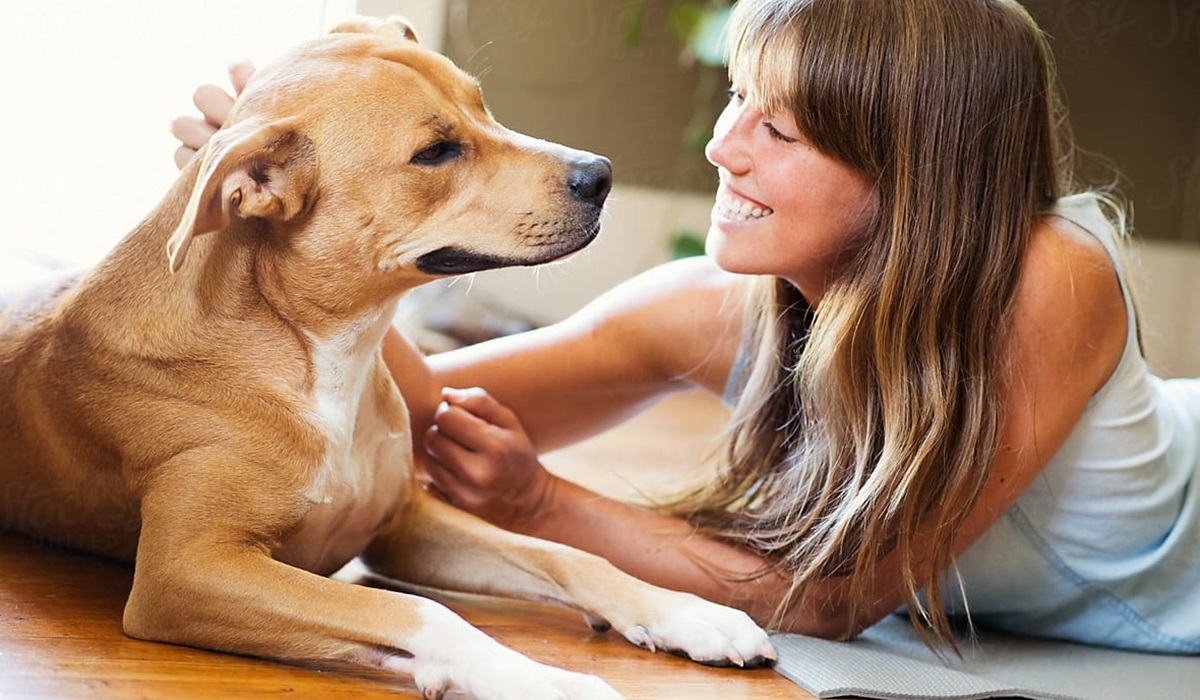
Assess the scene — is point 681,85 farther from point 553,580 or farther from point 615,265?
point 553,580

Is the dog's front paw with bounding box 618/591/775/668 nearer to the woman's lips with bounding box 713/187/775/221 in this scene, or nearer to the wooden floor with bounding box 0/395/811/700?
the wooden floor with bounding box 0/395/811/700

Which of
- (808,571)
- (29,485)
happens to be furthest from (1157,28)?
(29,485)

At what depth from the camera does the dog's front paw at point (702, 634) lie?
154 cm

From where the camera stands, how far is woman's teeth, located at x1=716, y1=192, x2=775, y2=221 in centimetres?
177

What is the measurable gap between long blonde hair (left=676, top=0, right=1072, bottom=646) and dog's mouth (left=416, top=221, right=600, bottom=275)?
0.38m

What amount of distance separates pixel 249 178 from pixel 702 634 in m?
0.74

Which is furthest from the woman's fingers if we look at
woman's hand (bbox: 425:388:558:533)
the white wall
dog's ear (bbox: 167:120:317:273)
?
the white wall

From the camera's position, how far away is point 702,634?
1.54 m

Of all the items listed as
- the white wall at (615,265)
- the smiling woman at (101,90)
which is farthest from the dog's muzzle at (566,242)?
the white wall at (615,265)

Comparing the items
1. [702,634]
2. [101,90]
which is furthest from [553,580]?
[101,90]

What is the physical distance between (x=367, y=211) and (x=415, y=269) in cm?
9

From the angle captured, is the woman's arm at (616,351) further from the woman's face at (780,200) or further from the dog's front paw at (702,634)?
the dog's front paw at (702,634)

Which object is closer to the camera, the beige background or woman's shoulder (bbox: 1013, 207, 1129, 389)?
woman's shoulder (bbox: 1013, 207, 1129, 389)

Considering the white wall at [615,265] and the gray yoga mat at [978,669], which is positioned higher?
the gray yoga mat at [978,669]
